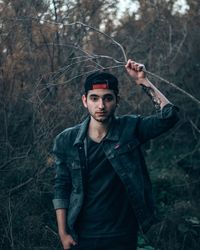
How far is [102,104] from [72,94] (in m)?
3.47

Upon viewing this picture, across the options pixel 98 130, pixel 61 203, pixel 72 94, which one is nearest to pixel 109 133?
pixel 98 130

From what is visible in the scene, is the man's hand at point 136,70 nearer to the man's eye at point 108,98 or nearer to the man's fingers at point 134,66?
the man's fingers at point 134,66

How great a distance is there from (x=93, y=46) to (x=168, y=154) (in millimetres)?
2378

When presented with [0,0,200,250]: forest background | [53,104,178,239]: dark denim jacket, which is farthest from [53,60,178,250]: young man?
[0,0,200,250]: forest background

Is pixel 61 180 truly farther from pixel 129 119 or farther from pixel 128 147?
pixel 129 119

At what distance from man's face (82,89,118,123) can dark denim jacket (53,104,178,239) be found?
133mm

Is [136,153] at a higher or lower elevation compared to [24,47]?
lower

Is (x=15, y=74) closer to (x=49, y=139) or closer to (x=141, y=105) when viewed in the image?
(x=49, y=139)

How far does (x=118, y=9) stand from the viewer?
29.9 ft

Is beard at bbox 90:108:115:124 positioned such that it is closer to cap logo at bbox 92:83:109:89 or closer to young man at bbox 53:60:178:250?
young man at bbox 53:60:178:250

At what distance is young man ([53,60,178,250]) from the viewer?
3.48 m

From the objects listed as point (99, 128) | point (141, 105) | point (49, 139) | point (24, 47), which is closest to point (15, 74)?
point (24, 47)

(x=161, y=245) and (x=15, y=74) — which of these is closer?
(x=161, y=245)

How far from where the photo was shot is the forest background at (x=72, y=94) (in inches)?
237
